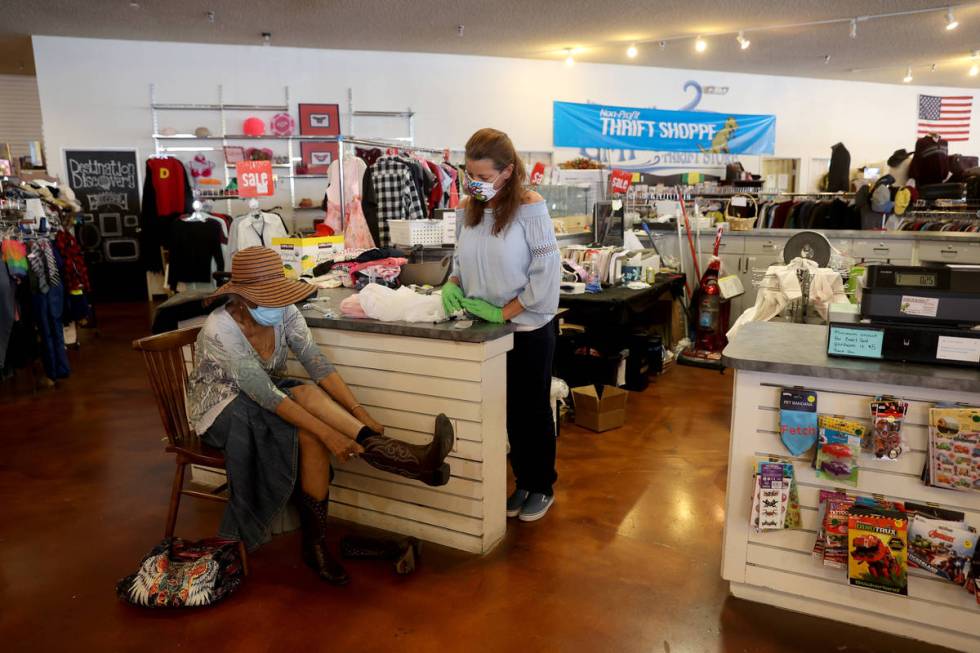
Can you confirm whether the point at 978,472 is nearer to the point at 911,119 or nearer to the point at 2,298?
the point at 2,298

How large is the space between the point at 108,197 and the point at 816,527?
933 cm

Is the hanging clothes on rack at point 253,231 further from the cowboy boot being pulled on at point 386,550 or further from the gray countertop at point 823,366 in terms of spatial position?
the gray countertop at point 823,366

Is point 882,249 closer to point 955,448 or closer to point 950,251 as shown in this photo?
point 950,251

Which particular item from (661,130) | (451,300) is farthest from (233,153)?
(451,300)

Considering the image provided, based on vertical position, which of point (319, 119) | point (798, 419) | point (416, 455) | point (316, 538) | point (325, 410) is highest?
point (319, 119)

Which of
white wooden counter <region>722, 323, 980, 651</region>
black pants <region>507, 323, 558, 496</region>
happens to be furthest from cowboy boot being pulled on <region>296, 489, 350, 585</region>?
white wooden counter <region>722, 323, 980, 651</region>

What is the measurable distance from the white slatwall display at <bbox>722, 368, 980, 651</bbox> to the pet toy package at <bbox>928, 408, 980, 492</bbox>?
54 mm

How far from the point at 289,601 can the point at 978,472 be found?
2313 mm

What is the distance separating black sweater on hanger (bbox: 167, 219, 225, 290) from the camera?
263 inches

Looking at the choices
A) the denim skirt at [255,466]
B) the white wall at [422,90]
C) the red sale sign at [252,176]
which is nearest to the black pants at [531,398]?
the denim skirt at [255,466]

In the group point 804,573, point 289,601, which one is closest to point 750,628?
point 804,573

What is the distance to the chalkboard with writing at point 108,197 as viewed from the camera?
28.2 feet

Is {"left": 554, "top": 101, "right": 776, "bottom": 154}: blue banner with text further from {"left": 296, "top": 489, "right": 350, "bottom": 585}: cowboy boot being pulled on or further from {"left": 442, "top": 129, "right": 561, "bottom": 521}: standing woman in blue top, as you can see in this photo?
{"left": 296, "top": 489, "right": 350, "bottom": 585}: cowboy boot being pulled on

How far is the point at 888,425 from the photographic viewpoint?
204 centimetres
